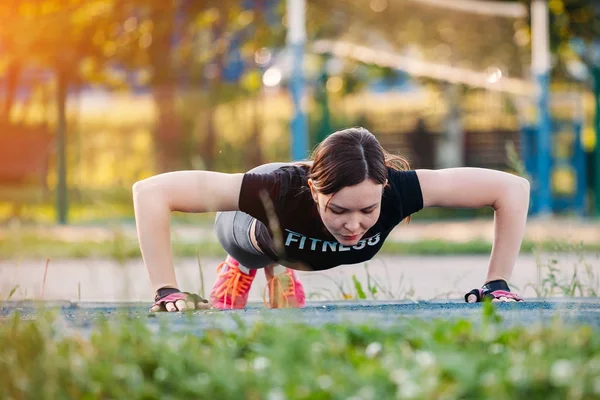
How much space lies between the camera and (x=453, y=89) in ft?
A: 57.5

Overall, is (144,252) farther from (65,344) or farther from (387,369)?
(387,369)

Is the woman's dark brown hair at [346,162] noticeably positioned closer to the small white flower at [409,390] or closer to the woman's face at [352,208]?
the woman's face at [352,208]

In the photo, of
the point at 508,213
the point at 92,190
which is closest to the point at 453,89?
the point at 92,190

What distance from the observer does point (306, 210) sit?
4.47 meters

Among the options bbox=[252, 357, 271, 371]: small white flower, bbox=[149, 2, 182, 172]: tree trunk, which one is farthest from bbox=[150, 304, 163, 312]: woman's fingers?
bbox=[149, 2, 182, 172]: tree trunk

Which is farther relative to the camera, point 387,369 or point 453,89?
point 453,89

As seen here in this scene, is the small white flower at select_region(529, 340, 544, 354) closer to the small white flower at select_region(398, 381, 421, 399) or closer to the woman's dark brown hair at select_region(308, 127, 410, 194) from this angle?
the small white flower at select_region(398, 381, 421, 399)

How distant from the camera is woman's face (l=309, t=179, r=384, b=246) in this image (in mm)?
4168

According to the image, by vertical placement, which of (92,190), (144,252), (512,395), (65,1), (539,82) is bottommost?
(512,395)

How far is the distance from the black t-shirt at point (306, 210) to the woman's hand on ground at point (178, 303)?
46cm

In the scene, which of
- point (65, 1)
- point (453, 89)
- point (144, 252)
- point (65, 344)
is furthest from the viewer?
point (453, 89)

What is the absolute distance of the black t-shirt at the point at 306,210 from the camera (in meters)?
4.42

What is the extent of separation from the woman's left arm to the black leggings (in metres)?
0.78

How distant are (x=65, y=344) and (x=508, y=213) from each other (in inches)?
94.6
